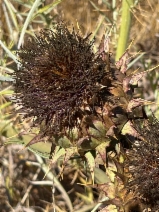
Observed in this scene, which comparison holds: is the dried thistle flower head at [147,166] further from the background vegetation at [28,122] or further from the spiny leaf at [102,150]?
the background vegetation at [28,122]

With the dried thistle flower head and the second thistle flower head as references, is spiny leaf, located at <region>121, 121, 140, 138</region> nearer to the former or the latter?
the dried thistle flower head

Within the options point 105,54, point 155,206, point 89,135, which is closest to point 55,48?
point 105,54

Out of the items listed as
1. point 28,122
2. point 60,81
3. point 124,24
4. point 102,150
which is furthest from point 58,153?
point 124,24

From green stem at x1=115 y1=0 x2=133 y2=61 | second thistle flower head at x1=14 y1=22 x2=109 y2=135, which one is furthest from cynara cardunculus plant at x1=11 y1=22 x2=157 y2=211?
green stem at x1=115 y1=0 x2=133 y2=61

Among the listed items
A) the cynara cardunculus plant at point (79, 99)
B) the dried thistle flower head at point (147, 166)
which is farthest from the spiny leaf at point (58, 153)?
the dried thistle flower head at point (147, 166)

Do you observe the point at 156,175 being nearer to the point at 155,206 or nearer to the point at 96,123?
the point at 155,206

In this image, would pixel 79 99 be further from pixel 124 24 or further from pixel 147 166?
pixel 124 24
